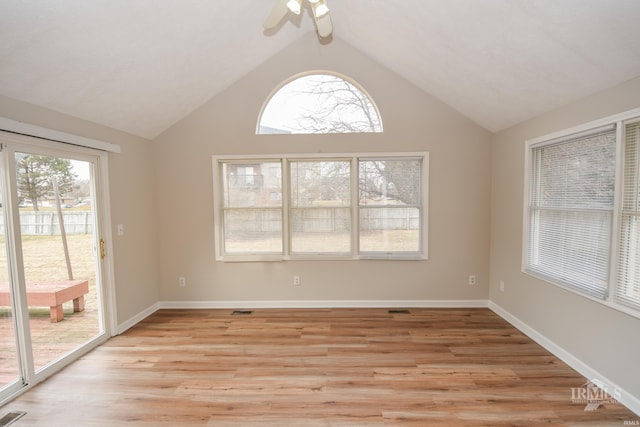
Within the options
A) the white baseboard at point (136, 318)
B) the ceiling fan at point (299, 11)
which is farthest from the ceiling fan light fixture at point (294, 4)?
the white baseboard at point (136, 318)

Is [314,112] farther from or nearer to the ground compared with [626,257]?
farther from the ground

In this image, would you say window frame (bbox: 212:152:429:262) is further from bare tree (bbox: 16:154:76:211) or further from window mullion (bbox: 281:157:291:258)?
bare tree (bbox: 16:154:76:211)

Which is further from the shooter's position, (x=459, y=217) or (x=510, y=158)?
(x=459, y=217)

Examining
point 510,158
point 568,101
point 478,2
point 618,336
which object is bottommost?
point 618,336

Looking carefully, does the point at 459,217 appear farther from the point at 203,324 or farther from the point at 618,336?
the point at 203,324

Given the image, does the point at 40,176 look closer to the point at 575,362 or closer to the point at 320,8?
the point at 320,8

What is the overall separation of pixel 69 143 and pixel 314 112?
265 centimetres

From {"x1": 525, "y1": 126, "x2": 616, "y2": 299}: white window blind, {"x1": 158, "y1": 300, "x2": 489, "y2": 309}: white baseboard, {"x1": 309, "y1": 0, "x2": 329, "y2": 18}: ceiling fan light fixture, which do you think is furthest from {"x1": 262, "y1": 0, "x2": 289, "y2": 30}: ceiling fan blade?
{"x1": 158, "y1": 300, "x2": 489, "y2": 309}: white baseboard

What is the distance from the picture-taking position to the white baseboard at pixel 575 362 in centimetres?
197

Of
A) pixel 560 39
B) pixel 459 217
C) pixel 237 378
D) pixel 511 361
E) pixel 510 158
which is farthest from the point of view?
pixel 459 217

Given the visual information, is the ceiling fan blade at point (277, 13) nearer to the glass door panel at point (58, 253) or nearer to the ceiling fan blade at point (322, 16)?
the ceiling fan blade at point (322, 16)

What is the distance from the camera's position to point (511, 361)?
2.56 meters

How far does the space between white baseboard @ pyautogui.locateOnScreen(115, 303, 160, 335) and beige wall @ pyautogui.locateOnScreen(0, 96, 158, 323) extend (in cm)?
4

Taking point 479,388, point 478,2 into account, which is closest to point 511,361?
point 479,388
